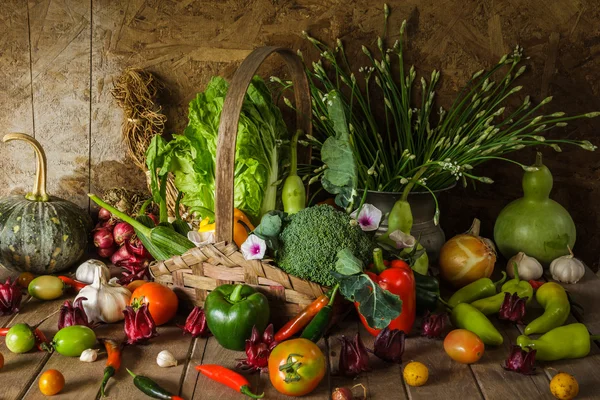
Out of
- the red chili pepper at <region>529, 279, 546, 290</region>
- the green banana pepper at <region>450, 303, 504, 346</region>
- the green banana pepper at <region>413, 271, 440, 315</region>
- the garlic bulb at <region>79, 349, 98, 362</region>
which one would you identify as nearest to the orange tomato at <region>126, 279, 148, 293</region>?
the garlic bulb at <region>79, 349, 98, 362</region>

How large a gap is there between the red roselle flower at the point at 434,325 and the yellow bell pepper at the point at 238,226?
60 centimetres

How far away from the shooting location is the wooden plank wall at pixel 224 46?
89.7 inches

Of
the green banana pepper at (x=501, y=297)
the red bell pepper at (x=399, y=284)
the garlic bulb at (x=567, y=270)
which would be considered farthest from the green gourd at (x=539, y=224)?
the red bell pepper at (x=399, y=284)

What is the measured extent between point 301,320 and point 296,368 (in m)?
0.25

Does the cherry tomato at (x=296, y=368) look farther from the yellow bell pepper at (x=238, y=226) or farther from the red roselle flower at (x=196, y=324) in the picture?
the yellow bell pepper at (x=238, y=226)

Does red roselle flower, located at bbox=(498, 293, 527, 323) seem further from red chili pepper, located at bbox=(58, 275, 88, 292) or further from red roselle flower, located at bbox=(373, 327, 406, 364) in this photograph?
red chili pepper, located at bbox=(58, 275, 88, 292)

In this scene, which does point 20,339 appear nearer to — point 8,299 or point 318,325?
point 8,299

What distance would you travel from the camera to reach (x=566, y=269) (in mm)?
2115

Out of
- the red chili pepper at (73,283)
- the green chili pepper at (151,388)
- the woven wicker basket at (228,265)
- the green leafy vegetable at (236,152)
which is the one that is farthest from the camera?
the green leafy vegetable at (236,152)

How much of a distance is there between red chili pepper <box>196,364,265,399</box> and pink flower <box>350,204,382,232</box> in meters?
0.61

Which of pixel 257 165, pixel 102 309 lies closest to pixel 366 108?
pixel 257 165

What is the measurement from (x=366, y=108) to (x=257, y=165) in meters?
0.51

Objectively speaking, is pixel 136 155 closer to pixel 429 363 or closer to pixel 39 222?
pixel 39 222

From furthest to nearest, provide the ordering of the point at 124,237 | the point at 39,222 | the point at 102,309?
the point at 124,237 < the point at 39,222 < the point at 102,309
